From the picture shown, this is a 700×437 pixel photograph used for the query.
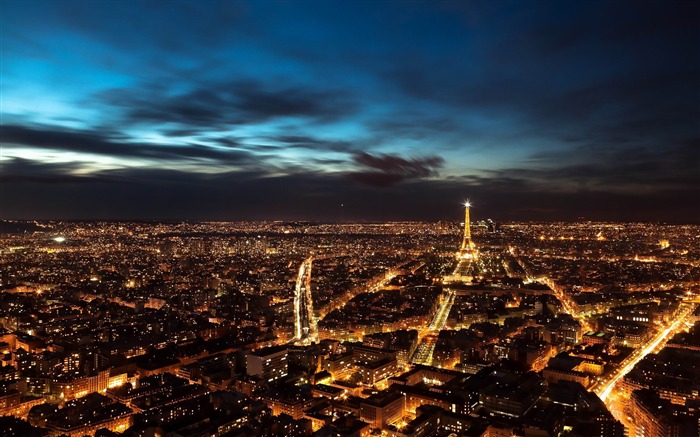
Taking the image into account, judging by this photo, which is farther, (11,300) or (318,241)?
(318,241)

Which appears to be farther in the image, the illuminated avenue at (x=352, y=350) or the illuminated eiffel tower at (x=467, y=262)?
the illuminated eiffel tower at (x=467, y=262)

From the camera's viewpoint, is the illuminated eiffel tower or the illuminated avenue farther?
the illuminated eiffel tower

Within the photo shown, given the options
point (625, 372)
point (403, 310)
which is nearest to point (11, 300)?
point (403, 310)

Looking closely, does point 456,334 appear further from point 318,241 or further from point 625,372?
point 318,241

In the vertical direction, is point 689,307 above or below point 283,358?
Answer: above

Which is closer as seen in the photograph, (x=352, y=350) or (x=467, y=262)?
(x=352, y=350)

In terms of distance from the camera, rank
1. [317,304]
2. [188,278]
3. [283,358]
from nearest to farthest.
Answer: [283,358], [317,304], [188,278]

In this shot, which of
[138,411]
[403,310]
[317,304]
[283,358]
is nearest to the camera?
[138,411]
